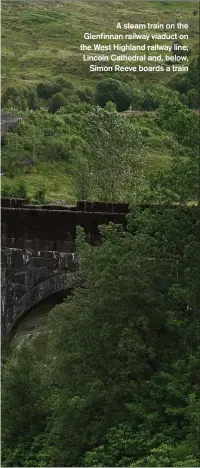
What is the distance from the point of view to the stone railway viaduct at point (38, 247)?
29328mm

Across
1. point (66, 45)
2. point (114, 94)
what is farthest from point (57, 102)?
point (66, 45)

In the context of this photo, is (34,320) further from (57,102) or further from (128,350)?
(57,102)

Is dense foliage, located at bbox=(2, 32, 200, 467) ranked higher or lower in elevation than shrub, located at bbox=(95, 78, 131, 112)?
lower

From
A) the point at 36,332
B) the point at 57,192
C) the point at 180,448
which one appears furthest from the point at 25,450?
the point at 57,192

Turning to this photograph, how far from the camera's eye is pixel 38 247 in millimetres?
30266

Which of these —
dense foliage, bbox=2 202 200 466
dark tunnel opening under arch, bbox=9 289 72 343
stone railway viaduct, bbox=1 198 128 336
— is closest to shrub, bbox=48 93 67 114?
stone railway viaduct, bbox=1 198 128 336

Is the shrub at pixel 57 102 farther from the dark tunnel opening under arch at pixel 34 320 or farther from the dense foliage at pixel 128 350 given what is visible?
the dense foliage at pixel 128 350

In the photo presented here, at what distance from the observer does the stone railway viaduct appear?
96.2ft

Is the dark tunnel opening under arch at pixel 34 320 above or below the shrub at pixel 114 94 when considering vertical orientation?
below

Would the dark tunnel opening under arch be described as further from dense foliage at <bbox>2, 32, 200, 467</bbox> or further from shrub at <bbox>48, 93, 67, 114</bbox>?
shrub at <bbox>48, 93, 67, 114</bbox>

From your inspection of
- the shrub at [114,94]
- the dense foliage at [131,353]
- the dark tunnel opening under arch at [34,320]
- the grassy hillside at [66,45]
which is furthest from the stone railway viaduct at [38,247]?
the grassy hillside at [66,45]

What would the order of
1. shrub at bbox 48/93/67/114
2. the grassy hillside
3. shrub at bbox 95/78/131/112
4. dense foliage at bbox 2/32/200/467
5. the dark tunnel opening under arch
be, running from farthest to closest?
the grassy hillside → shrub at bbox 48/93/67/114 → shrub at bbox 95/78/131/112 → the dark tunnel opening under arch → dense foliage at bbox 2/32/200/467

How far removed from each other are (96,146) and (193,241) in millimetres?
32084

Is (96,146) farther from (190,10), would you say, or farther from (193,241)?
(190,10)
